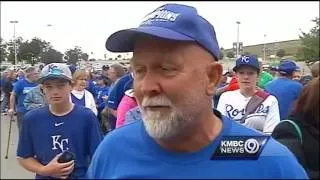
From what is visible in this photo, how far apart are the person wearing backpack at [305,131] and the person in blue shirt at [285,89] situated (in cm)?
361

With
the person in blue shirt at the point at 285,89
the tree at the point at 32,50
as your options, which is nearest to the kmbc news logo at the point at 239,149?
the person in blue shirt at the point at 285,89

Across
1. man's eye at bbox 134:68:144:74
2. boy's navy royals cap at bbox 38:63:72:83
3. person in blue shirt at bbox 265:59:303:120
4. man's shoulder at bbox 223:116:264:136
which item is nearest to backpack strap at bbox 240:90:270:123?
person in blue shirt at bbox 265:59:303:120

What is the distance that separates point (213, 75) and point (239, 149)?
0.29 metres

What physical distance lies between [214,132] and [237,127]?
0.32ft

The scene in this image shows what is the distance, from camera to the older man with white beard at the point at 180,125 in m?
1.81

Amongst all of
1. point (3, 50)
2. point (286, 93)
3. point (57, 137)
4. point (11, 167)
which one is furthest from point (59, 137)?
point (3, 50)

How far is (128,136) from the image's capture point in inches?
76.9

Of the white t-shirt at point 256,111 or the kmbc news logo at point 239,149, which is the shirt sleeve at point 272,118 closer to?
the white t-shirt at point 256,111

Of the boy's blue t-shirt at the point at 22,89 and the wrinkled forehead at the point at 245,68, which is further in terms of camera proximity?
the boy's blue t-shirt at the point at 22,89

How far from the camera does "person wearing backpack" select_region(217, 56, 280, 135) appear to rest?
4875 millimetres

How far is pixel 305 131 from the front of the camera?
267 cm

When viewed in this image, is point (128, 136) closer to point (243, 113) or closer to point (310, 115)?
point (310, 115)

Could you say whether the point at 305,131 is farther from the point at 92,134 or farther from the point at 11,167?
the point at 11,167

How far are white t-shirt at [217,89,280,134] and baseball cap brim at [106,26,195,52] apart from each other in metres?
2.85
